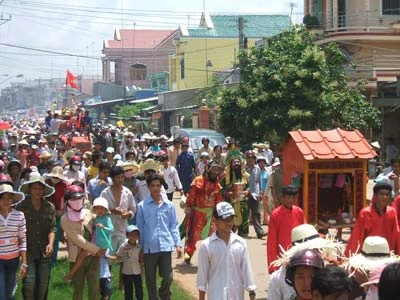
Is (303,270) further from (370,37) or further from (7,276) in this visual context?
(370,37)

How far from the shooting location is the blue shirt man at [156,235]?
29.0 ft

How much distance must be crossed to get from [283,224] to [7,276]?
2835 millimetres

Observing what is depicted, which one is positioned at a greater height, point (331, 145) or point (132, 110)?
point (132, 110)

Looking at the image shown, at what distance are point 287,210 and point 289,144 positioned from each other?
A: 10.1 ft

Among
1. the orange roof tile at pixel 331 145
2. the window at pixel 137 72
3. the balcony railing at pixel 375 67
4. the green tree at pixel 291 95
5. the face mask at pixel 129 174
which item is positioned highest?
→ the window at pixel 137 72

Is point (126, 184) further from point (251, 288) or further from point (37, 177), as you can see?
point (251, 288)

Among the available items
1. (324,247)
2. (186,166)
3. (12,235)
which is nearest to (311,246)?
(324,247)

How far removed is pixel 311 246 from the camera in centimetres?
559

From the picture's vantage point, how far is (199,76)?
185 feet

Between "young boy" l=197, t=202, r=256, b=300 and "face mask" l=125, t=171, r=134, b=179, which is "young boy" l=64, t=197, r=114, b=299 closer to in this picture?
"face mask" l=125, t=171, r=134, b=179

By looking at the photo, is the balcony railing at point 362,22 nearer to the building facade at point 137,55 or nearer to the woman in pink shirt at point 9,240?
the woman in pink shirt at point 9,240

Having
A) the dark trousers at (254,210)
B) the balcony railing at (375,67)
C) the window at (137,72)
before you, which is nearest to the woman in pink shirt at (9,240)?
the dark trousers at (254,210)

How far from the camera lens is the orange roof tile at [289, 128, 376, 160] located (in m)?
10.7

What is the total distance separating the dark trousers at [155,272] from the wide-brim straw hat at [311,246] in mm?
3290
